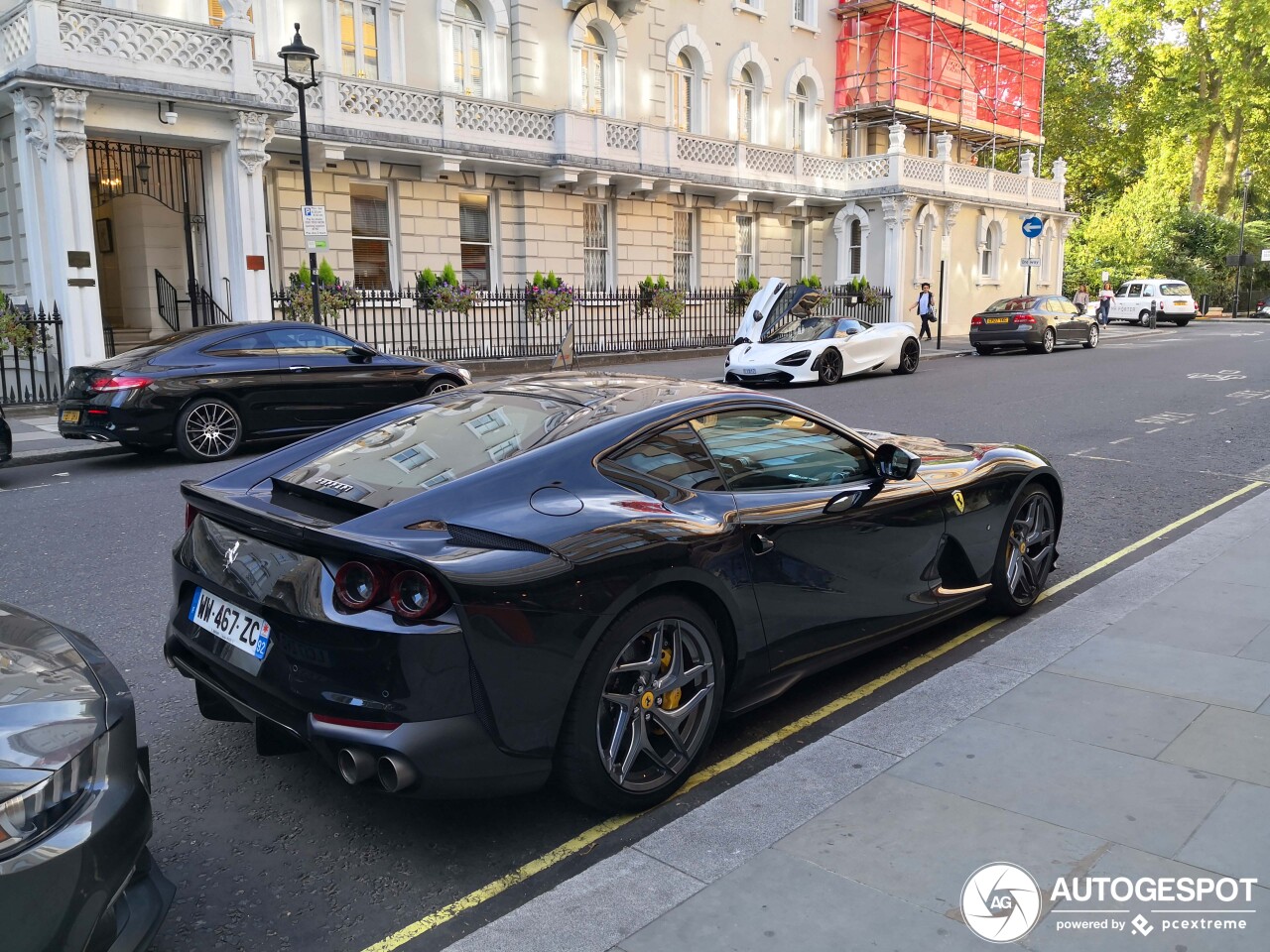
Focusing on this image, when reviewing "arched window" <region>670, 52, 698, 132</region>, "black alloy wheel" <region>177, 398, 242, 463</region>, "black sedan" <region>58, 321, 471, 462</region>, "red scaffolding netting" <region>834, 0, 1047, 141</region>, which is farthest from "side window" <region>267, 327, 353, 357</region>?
"red scaffolding netting" <region>834, 0, 1047, 141</region>

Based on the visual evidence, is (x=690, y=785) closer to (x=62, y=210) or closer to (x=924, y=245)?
(x=62, y=210)

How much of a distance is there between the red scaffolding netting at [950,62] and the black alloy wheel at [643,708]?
3215 centimetres

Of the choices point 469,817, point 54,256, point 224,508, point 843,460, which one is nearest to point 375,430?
point 224,508

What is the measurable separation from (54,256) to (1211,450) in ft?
51.8

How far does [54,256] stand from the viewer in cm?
1566

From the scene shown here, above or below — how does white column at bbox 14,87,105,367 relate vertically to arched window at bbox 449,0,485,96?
below

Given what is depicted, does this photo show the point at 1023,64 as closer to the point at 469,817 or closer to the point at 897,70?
the point at 897,70

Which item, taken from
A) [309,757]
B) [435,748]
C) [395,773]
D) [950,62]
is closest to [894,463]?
[435,748]

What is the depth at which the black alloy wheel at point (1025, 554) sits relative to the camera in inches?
213

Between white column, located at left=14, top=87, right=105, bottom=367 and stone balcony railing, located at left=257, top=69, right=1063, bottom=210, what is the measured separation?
10.6 ft

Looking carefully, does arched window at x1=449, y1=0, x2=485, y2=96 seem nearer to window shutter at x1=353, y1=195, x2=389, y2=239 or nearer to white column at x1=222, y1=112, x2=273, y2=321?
window shutter at x1=353, y1=195, x2=389, y2=239

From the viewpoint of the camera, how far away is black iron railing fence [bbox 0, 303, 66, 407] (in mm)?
15281

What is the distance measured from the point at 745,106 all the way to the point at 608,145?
25.5ft

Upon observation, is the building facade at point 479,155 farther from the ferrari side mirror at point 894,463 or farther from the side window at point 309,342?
the ferrari side mirror at point 894,463
